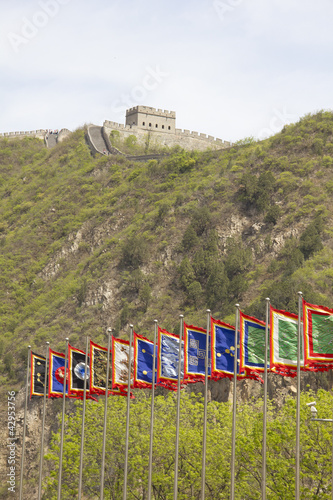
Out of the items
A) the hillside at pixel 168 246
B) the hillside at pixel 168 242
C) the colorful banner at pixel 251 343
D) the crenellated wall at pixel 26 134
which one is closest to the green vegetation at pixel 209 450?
the colorful banner at pixel 251 343

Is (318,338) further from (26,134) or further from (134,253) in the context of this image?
(26,134)

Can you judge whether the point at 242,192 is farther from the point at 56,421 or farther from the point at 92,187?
the point at 56,421

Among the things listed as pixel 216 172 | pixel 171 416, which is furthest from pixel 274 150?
pixel 171 416

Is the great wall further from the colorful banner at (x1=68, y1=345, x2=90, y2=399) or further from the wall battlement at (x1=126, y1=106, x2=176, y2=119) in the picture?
the colorful banner at (x1=68, y1=345, x2=90, y2=399)

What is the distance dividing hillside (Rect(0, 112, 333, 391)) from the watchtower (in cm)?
1568

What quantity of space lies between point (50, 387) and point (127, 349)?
21.0 ft

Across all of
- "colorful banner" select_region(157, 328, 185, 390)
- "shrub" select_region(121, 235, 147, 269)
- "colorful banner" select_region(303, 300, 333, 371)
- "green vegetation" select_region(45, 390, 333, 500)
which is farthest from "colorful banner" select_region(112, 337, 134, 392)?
"shrub" select_region(121, 235, 147, 269)

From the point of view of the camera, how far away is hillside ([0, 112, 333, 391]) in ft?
218

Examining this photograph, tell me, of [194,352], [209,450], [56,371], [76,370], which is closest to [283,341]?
[194,352]

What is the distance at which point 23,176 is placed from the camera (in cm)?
10762

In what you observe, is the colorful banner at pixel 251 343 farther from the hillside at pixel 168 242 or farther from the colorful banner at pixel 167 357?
the hillside at pixel 168 242

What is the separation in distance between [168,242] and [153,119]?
129 ft

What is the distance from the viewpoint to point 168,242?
7606 cm

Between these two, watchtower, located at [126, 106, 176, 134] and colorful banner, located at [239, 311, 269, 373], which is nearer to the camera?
colorful banner, located at [239, 311, 269, 373]
